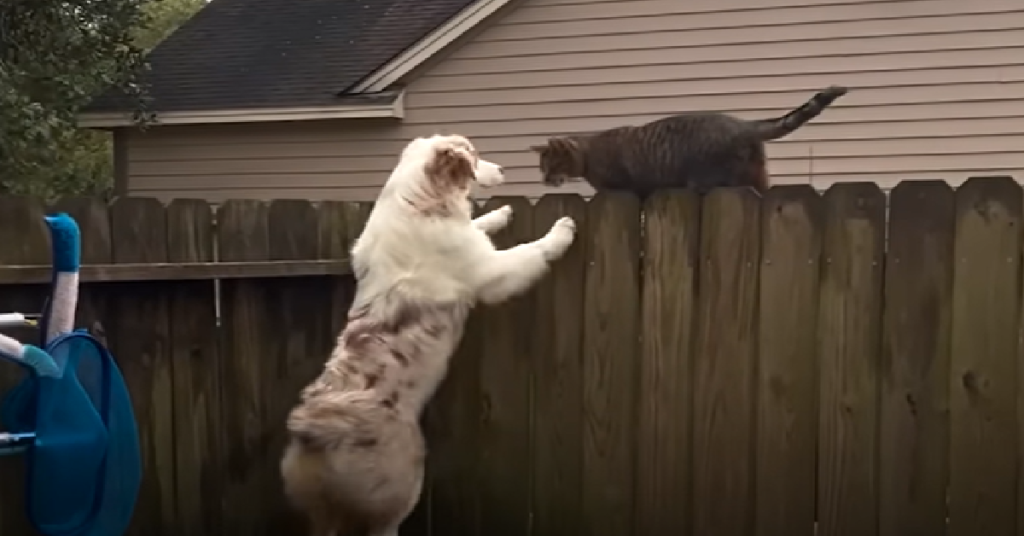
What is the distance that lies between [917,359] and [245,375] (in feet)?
9.33

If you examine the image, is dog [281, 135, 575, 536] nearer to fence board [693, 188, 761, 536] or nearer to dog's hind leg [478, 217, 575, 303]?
dog's hind leg [478, 217, 575, 303]

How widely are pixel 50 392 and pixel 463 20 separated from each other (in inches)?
345

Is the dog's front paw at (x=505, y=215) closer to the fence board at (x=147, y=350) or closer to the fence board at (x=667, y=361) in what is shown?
the fence board at (x=667, y=361)

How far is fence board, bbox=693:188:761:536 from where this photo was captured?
441cm

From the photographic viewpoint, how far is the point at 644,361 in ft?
15.1

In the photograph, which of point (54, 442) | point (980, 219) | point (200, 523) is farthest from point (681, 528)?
point (54, 442)

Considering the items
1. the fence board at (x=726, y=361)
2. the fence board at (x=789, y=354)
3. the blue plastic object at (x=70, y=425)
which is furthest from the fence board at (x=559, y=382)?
the blue plastic object at (x=70, y=425)

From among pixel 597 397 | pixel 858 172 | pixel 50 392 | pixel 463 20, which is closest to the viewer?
pixel 50 392

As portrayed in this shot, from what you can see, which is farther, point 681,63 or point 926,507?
point 681,63

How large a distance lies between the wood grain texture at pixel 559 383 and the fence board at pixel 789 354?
31.1 inches

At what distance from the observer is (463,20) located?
11469 mm

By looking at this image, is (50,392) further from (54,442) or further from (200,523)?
(200,523)

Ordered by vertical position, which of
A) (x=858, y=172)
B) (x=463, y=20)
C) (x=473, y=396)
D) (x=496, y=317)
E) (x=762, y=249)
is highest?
(x=463, y=20)

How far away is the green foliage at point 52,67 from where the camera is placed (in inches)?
421
